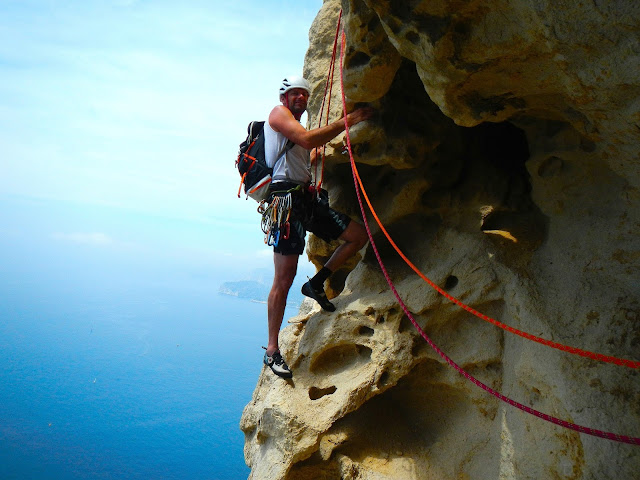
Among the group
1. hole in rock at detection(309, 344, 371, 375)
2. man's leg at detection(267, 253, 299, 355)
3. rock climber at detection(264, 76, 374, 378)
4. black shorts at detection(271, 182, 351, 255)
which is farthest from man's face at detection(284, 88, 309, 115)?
hole in rock at detection(309, 344, 371, 375)

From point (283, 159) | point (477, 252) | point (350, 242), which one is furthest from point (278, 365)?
point (477, 252)

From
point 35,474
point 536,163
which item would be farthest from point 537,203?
point 35,474

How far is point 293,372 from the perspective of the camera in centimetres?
408

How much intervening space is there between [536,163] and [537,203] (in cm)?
28

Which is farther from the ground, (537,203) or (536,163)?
(536,163)

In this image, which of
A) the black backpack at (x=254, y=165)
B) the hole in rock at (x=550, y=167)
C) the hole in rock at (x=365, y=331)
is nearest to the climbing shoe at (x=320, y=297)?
the hole in rock at (x=365, y=331)

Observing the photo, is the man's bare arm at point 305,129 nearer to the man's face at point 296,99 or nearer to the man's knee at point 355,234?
the man's face at point 296,99

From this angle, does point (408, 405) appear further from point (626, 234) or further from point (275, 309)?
point (626, 234)

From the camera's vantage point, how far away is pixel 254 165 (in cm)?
386

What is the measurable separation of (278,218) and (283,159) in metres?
0.44

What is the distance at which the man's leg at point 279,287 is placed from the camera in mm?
3850

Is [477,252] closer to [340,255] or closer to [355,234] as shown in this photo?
[355,234]

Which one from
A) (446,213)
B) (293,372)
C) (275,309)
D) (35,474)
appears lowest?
(35,474)

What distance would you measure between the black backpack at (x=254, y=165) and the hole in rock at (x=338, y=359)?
131cm
